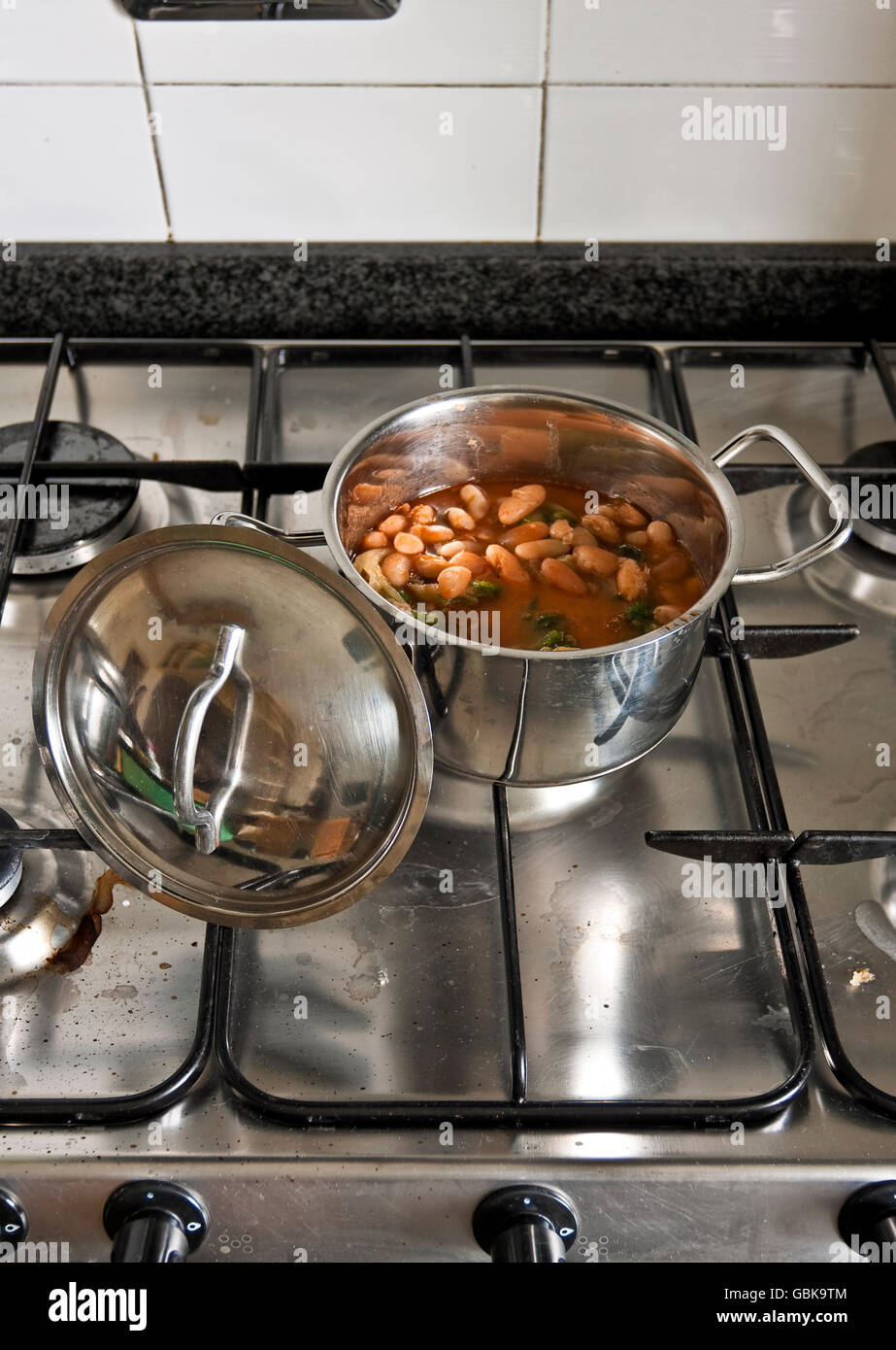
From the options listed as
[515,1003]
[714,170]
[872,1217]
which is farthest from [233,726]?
[714,170]

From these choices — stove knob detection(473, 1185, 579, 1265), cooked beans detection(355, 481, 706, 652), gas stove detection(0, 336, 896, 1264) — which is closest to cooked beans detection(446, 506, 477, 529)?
cooked beans detection(355, 481, 706, 652)

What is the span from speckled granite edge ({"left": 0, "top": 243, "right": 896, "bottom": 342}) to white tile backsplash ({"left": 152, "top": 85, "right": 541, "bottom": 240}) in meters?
0.02

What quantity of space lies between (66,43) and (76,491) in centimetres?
38

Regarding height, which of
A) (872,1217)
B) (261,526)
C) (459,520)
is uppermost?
(459,520)

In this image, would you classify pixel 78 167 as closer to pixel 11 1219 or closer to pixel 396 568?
pixel 396 568

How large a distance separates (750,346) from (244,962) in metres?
0.75

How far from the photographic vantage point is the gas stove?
2.07 feet

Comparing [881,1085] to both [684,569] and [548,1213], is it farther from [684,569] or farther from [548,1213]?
[684,569]

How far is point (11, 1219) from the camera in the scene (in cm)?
63

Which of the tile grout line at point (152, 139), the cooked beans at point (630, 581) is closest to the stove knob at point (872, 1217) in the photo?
the cooked beans at point (630, 581)

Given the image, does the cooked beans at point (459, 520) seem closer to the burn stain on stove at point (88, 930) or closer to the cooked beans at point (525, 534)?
the cooked beans at point (525, 534)

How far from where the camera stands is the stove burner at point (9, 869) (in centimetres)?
73

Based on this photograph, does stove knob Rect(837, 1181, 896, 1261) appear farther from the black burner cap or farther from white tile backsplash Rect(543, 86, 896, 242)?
white tile backsplash Rect(543, 86, 896, 242)

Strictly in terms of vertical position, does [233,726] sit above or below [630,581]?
below
